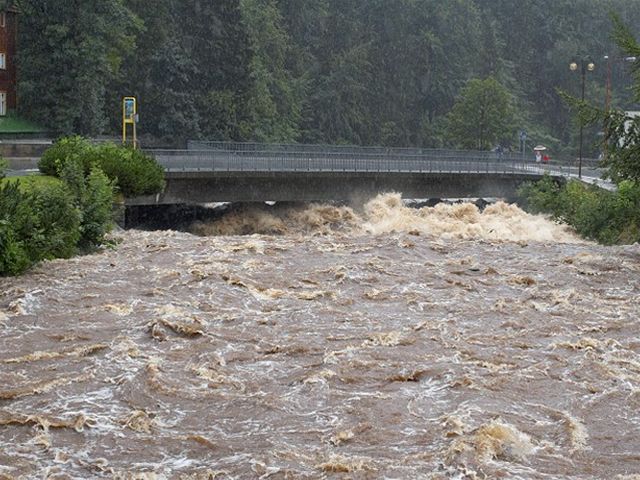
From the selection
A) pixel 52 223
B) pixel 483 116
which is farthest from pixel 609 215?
pixel 483 116

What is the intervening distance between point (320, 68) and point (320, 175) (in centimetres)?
4737

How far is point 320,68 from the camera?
87562 millimetres

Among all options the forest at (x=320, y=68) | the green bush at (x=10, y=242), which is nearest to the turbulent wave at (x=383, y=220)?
the forest at (x=320, y=68)

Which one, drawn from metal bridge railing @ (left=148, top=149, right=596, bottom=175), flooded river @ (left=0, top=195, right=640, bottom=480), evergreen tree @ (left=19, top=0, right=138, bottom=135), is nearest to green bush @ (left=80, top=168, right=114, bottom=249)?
flooded river @ (left=0, top=195, right=640, bottom=480)

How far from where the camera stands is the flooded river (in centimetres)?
1065

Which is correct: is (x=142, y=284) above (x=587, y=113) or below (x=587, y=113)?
below

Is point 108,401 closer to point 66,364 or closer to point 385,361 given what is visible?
point 66,364

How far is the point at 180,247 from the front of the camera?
23.9m

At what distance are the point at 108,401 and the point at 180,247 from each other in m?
11.9

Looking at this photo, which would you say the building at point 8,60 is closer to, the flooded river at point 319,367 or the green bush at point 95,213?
the green bush at point 95,213

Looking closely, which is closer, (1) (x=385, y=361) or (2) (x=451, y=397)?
(2) (x=451, y=397)

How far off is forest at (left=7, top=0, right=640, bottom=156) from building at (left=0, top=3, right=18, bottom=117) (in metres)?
1.04

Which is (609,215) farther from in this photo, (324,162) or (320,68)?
(320,68)

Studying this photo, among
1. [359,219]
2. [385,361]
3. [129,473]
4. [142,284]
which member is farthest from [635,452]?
[359,219]
